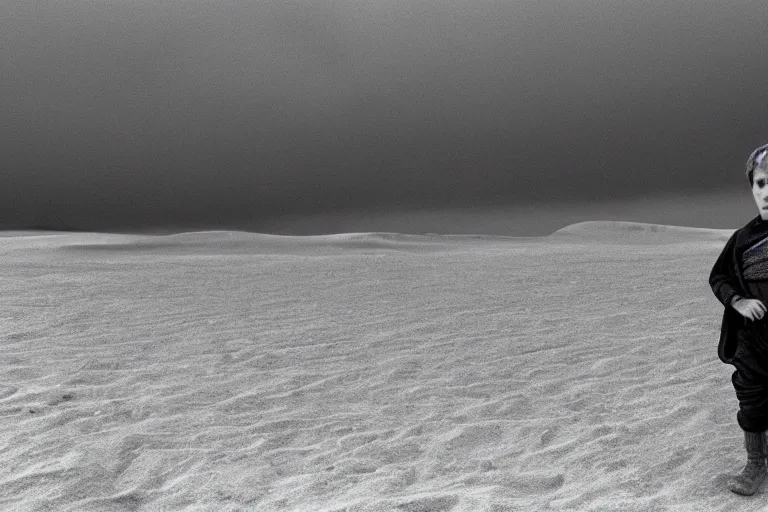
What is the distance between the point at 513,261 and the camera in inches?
599

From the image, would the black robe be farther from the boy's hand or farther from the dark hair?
the dark hair

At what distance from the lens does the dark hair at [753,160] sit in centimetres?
385

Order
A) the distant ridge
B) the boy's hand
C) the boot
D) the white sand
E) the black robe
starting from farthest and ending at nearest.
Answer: the distant ridge < the white sand < the boot < the black robe < the boy's hand

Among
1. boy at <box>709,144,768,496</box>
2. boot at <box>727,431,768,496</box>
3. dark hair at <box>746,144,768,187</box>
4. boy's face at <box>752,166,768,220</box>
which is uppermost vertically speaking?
dark hair at <box>746,144,768,187</box>

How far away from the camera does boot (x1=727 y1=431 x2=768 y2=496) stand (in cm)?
407

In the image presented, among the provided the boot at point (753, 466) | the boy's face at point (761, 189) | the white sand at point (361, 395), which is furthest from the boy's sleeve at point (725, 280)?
the white sand at point (361, 395)

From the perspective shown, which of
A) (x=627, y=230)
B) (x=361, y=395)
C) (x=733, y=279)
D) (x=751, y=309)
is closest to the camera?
(x=751, y=309)

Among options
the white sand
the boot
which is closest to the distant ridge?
the white sand

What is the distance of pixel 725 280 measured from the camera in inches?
159

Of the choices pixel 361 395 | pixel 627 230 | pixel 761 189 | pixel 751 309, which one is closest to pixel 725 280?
pixel 751 309

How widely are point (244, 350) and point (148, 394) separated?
1637mm

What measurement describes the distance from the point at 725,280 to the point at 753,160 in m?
0.68

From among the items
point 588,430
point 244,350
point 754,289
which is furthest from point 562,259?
point 754,289

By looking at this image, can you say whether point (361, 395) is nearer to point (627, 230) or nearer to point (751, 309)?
point (751, 309)
